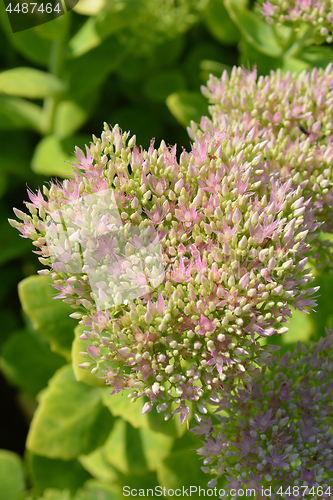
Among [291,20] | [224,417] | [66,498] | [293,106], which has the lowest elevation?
[66,498]

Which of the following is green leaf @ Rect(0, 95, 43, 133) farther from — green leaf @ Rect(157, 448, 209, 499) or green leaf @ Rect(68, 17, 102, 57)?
green leaf @ Rect(157, 448, 209, 499)

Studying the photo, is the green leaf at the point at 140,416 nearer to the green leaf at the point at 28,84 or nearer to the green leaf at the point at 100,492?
the green leaf at the point at 100,492

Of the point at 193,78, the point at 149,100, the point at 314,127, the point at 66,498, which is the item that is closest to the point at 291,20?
the point at 314,127

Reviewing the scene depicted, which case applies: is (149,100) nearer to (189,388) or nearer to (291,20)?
(291,20)

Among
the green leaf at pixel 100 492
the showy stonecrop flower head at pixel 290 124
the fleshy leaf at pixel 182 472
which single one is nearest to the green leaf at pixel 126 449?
the fleshy leaf at pixel 182 472

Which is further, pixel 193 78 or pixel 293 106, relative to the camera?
pixel 193 78

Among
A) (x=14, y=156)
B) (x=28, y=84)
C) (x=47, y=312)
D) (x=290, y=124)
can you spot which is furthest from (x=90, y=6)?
(x=47, y=312)
